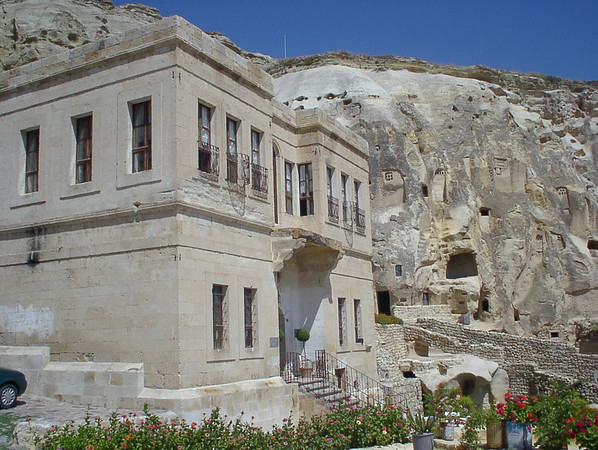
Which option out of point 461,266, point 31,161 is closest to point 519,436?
point 31,161

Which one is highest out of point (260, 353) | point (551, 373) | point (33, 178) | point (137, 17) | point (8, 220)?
point (137, 17)

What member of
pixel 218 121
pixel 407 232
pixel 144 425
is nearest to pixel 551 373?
pixel 407 232

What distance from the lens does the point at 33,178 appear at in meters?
17.3

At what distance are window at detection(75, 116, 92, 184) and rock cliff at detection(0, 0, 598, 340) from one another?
2776cm

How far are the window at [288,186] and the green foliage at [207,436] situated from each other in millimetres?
9185

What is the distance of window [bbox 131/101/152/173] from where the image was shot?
50.3 feet

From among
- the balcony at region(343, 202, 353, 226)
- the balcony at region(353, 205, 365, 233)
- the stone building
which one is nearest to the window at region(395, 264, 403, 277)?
the balcony at region(353, 205, 365, 233)

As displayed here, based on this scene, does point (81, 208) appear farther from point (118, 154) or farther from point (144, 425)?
point (144, 425)

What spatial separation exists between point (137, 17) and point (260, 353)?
158 ft

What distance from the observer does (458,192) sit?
47125 mm

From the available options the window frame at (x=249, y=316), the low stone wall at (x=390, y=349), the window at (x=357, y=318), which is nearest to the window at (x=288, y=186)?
the window at (x=357, y=318)

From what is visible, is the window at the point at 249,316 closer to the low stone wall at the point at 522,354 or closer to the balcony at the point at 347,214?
the balcony at the point at 347,214

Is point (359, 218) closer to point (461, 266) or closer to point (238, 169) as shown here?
point (238, 169)

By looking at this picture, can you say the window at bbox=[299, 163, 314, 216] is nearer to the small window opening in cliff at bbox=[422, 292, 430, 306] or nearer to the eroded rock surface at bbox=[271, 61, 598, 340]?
the eroded rock surface at bbox=[271, 61, 598, 340]
